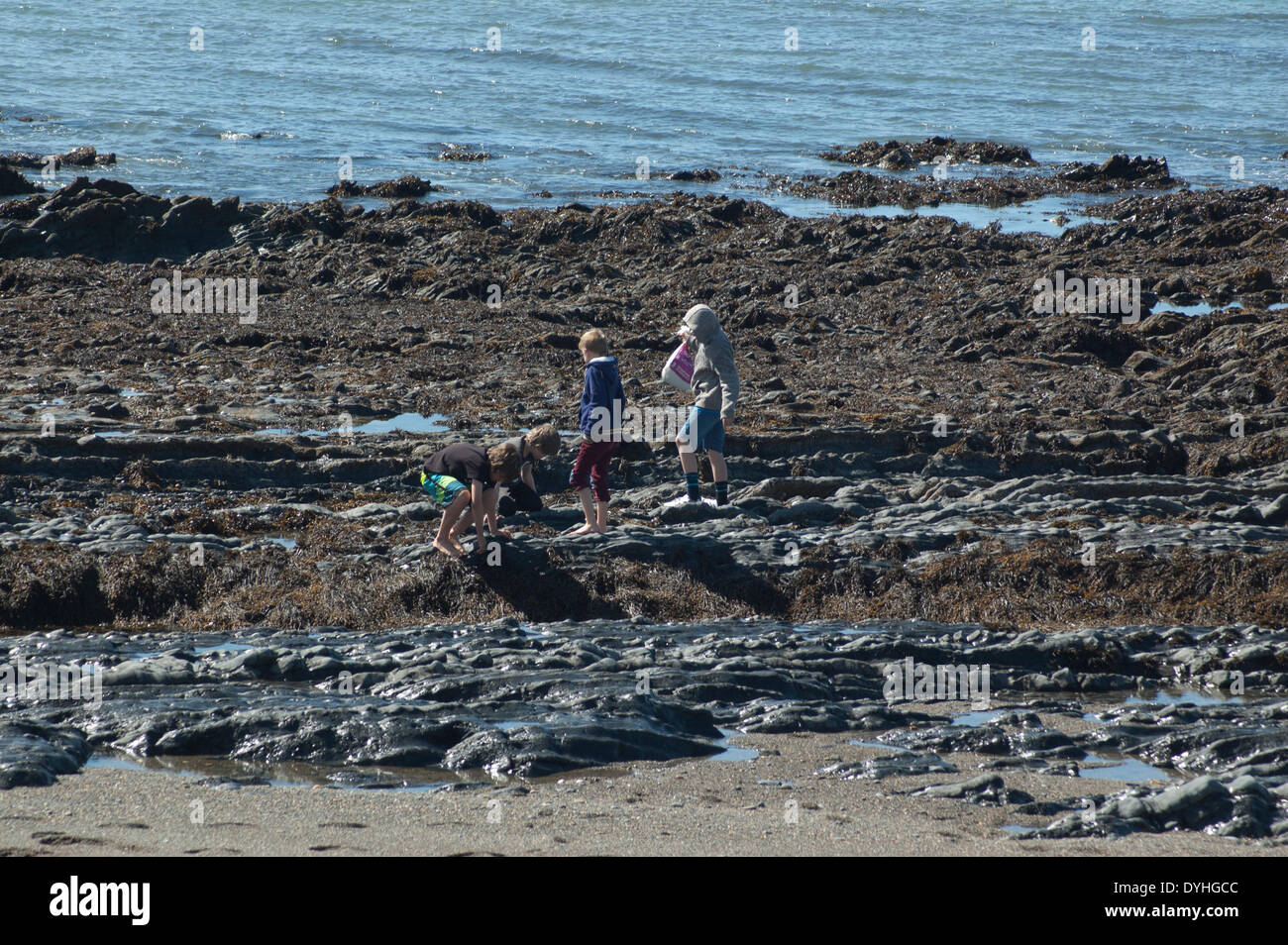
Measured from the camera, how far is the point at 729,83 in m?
51.1

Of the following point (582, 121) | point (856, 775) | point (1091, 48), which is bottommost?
point (856, 775)

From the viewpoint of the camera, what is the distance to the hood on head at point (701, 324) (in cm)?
976

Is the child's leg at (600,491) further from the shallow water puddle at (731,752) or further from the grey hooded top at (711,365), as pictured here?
the shallow water puddle at (731,752)

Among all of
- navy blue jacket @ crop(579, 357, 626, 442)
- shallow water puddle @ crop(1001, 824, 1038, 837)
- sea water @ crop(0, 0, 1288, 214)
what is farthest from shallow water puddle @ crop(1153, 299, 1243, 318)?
shallow water puddle @ crop(1001, 824, 1038, 837)

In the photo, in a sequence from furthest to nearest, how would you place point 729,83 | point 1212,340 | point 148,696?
point 729,83 → point 1212,340 → point 148,696

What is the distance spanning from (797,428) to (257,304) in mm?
9766

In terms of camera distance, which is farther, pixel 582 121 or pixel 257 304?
pixel 582 121

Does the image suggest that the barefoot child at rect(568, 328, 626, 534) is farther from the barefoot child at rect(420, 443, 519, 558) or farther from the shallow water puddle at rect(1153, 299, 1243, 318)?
the shallow water puddle at rect(1153, 299, 1243, 318)

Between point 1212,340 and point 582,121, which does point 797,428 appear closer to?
point 1212,340

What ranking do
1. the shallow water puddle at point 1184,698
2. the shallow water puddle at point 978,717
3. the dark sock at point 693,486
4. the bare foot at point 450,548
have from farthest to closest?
→ the dark sock at point 693,486 < the bare foot at point 450,548 < the shallow water puddle at point 1184,698 < the shallow water puddle at point 978,717

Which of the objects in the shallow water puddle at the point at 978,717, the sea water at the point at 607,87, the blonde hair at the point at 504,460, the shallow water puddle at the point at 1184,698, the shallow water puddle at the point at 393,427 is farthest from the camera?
the sea water at the point at 607,87

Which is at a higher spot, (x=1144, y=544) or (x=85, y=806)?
(x=1144, y=544)

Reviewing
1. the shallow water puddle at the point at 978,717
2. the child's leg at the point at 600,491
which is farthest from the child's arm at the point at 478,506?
the shallow water puddle at the point at 978,717

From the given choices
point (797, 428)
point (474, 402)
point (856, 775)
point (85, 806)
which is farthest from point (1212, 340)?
point (85, 806)
